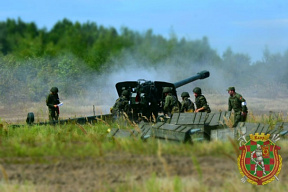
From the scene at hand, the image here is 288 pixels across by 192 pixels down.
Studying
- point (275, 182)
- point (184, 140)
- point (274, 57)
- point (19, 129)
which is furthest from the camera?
point (274, 57)

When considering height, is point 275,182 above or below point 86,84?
below

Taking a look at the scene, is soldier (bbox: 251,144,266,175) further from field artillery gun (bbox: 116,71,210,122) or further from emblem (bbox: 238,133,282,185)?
field artillery gun (bbox: 116,71,210,122)

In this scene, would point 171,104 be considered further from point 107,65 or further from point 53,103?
point 107,65

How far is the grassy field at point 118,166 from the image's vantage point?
787cm

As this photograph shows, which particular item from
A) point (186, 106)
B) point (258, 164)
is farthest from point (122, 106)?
point (258, 164)

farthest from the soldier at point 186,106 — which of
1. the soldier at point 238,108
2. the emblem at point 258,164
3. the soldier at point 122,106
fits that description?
the emblem at point 258,164

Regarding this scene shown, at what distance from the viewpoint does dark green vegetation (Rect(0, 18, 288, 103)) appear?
88.3 feet

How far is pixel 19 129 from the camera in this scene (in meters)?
13.5

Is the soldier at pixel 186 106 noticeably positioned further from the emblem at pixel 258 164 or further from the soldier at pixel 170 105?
the emblem at pixel 258 164

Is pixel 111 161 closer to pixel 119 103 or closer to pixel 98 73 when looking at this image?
pixel 119 103

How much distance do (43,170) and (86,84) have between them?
2244 cm

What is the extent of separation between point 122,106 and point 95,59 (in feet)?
45.4

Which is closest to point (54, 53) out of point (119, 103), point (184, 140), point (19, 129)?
point (119, 103)

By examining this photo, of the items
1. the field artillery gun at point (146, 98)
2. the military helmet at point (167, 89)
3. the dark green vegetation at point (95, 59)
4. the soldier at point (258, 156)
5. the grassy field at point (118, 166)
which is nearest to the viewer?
the grassy field at point (118, 166)
